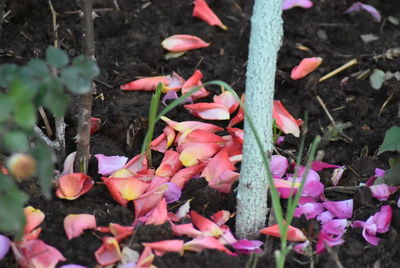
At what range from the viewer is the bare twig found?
181 cm

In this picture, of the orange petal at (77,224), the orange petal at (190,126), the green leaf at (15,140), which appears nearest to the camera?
the green leaf at (15,140)

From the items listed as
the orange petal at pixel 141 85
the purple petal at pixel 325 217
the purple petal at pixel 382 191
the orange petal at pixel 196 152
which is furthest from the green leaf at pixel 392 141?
the orange petal at pixel 141 85

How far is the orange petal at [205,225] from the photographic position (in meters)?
1.81

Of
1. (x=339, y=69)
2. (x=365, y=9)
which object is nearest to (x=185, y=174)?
(x=339, y=69)

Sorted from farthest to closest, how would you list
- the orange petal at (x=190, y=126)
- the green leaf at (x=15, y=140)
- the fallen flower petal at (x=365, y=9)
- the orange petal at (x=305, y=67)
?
the fallen flower petal at (x=365, y=9) → the orange petal at (x=305, y=67) → the orange petal at (x=190, y=126) → the green leaf at (x=15, y=140)

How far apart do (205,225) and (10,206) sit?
0.55 meters

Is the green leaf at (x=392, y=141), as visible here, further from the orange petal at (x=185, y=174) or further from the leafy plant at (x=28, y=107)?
the leafy plant at (x=28, y=107)

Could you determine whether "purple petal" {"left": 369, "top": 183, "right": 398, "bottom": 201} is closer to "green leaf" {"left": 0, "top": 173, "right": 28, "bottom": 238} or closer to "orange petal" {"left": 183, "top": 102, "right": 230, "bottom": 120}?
"orange petal" {"left": 183, "top": 102, "right": 230, "bottom": 120}

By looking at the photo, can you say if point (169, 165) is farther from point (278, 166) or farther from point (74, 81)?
point (74, 81)

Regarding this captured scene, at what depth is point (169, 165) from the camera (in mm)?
2033

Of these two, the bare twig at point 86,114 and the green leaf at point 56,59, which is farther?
the bare twig at point 86,114

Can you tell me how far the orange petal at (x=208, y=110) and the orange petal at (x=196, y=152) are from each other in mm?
166

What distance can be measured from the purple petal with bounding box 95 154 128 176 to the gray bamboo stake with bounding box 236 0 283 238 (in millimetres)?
359

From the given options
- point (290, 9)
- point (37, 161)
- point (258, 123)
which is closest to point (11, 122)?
point (37, 161)
